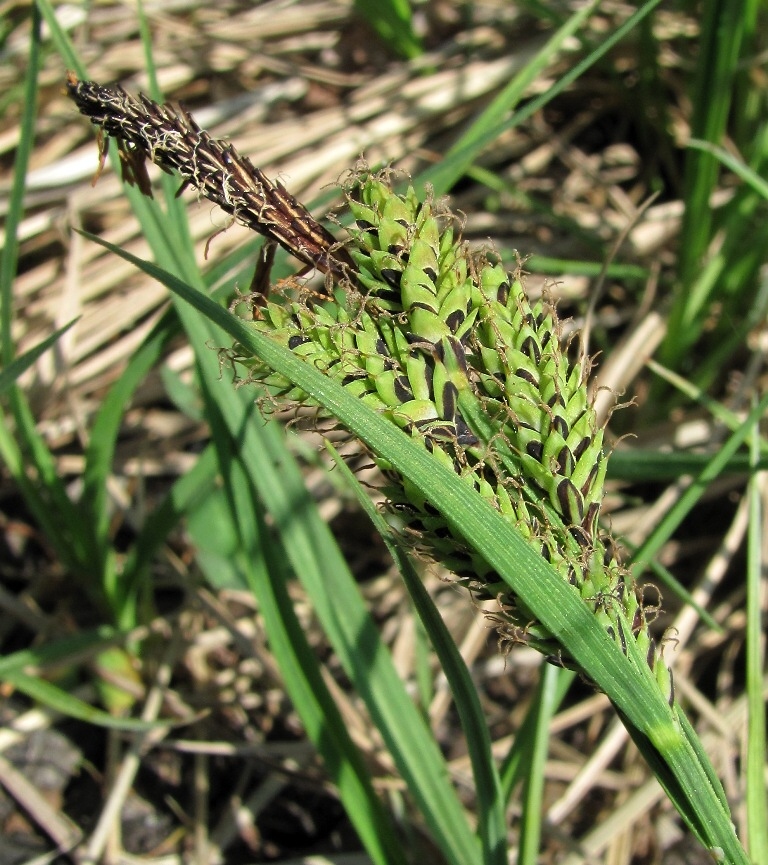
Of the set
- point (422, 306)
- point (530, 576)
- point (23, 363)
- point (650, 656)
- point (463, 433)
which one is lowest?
point (650, 656)

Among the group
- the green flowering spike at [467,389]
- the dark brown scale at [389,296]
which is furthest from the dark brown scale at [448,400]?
the dark brown scale at [389,296]

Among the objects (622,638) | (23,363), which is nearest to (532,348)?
(622,638)

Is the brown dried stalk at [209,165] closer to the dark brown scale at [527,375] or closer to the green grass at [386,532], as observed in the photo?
the green grass at [386,532]

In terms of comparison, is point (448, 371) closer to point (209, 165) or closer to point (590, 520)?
point (590, 520)

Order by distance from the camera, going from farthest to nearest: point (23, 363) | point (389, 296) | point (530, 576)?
point (23, 363), point (389, 296), point (530, 576)

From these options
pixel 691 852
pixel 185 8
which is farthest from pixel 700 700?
pixel 185 8
